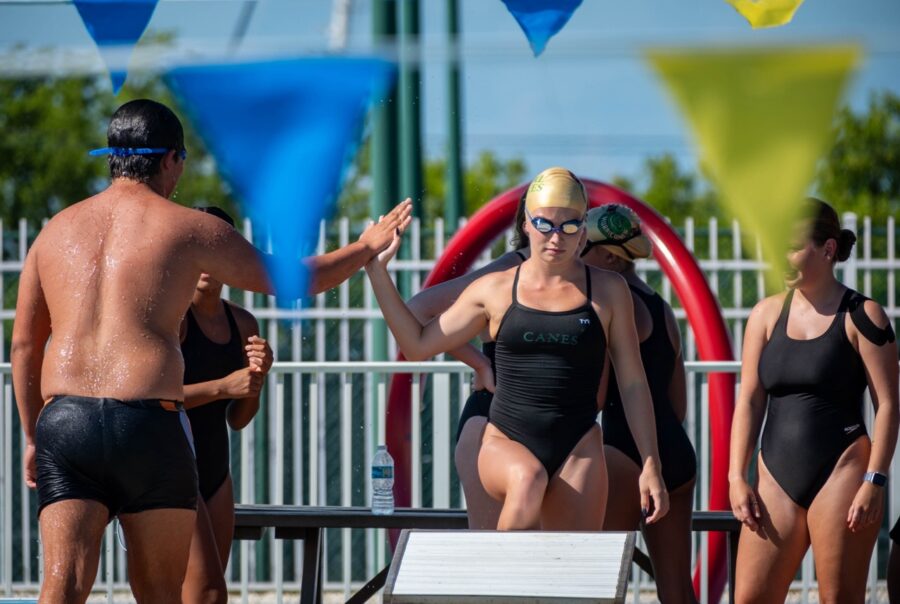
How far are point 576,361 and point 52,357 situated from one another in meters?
1.66

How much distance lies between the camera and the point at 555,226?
4172 mm

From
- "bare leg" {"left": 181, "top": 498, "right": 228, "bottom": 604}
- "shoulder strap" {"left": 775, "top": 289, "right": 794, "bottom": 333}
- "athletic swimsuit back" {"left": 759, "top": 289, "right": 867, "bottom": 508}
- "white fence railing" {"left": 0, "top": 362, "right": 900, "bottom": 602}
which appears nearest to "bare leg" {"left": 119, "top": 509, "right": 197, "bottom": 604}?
"bare leg" {"left": 181, "top": 498, "right": 228, "bottom": 604}

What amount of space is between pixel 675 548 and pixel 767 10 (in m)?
2.11

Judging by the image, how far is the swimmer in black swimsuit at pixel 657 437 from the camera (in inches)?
184

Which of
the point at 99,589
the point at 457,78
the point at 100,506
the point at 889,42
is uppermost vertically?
the point at 457,78

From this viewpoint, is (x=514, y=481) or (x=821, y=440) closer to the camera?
(x=514, y=481)

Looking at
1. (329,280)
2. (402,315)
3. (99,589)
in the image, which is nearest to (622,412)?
(402,315)

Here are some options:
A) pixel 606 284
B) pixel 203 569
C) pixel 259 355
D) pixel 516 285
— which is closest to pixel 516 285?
pixel 516 285

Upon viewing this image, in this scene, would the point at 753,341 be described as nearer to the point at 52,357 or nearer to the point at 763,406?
the point at 763,406

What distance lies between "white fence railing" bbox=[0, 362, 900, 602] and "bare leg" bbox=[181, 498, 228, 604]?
1.89 meters

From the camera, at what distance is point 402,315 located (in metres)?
4.39

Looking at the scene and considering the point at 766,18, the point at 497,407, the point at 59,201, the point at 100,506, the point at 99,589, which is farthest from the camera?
the point at 59,201

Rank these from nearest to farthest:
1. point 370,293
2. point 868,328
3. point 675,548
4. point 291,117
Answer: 1. point 868,328
2. point 675,548
3. point 291,117
4. point 370,293

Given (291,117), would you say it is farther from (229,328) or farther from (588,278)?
(588,278)
